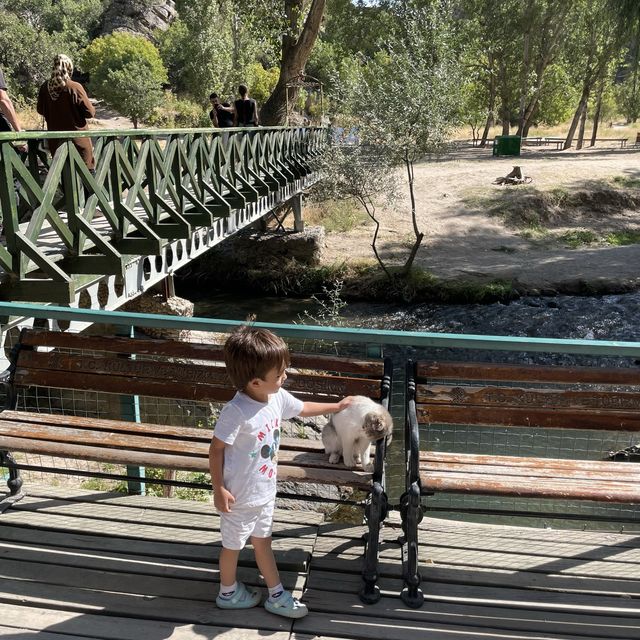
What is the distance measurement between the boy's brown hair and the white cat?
49cm

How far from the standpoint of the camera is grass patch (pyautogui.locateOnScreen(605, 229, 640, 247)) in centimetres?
2229

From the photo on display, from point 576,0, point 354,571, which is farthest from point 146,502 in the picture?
point 576,0

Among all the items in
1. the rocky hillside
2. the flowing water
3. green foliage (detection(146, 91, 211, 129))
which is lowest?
the flowing water

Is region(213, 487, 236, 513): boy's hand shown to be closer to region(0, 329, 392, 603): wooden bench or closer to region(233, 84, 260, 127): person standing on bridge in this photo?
region(0, 329, 392, 603): wooden bench

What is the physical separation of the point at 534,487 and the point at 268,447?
1121 mm

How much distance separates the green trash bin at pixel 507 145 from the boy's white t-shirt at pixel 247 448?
3413 cm

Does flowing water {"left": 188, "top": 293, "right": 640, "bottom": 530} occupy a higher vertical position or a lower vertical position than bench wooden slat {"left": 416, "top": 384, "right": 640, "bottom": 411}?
lower

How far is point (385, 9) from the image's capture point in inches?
1759

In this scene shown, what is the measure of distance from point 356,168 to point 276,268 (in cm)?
383

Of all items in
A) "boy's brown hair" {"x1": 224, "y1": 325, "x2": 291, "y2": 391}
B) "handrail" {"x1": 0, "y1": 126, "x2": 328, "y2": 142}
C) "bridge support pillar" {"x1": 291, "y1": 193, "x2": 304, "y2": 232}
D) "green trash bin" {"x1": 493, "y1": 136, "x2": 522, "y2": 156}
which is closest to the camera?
"boy's brown hair" {"x1": 224, "y1": 325, "x2": 291, "y2": 391}

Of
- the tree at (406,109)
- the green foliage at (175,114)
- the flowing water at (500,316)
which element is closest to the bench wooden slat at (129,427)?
the flowing water at (500,316)

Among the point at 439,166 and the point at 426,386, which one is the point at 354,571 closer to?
the point at 426,386

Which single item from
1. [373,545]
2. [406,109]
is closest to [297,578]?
[373,545]

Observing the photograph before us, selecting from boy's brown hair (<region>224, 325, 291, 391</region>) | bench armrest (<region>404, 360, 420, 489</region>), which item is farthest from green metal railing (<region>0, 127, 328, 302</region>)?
bench armrest (<region>404, 360, 420, 489</region>)
